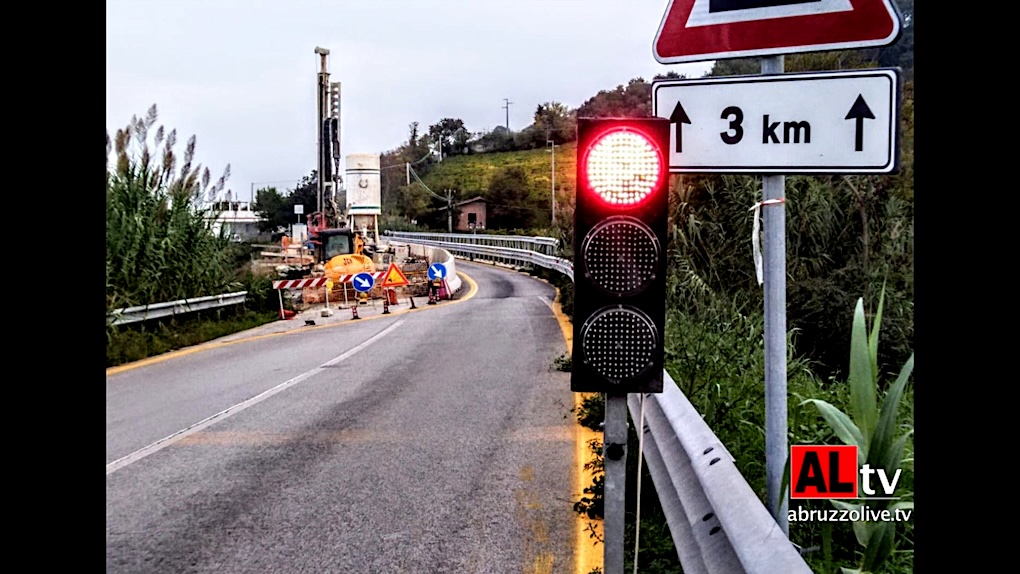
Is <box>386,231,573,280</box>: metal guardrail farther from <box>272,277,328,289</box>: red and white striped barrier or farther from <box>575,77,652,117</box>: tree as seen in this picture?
<box>272,277,328,289</box>: red and white striped barrier

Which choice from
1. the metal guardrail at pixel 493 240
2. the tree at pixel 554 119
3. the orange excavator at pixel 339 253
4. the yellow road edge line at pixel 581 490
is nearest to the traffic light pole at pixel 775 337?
the yellow road edge line at pixel 581 490

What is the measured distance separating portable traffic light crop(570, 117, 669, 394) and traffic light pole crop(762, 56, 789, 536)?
0.37m

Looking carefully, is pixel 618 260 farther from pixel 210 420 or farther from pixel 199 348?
pixel 199 348

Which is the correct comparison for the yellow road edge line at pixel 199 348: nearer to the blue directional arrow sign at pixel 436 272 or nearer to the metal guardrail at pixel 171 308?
the metal guardrail at pixel 171 308

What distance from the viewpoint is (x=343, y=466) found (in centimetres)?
645

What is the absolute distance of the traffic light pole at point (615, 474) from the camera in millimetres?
3146

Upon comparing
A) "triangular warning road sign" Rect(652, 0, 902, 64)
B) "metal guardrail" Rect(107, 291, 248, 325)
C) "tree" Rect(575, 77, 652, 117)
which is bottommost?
"metal guardrail" Rect(107, 291, 248, 325)

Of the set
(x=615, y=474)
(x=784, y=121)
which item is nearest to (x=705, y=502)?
(x=615, y=474)

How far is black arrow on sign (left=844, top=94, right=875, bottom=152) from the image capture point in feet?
9.64

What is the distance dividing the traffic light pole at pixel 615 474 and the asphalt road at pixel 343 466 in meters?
1.44

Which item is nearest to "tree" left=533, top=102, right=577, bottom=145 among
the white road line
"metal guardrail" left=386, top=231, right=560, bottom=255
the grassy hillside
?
the grassy hillside

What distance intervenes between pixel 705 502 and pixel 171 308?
44.0 feet
